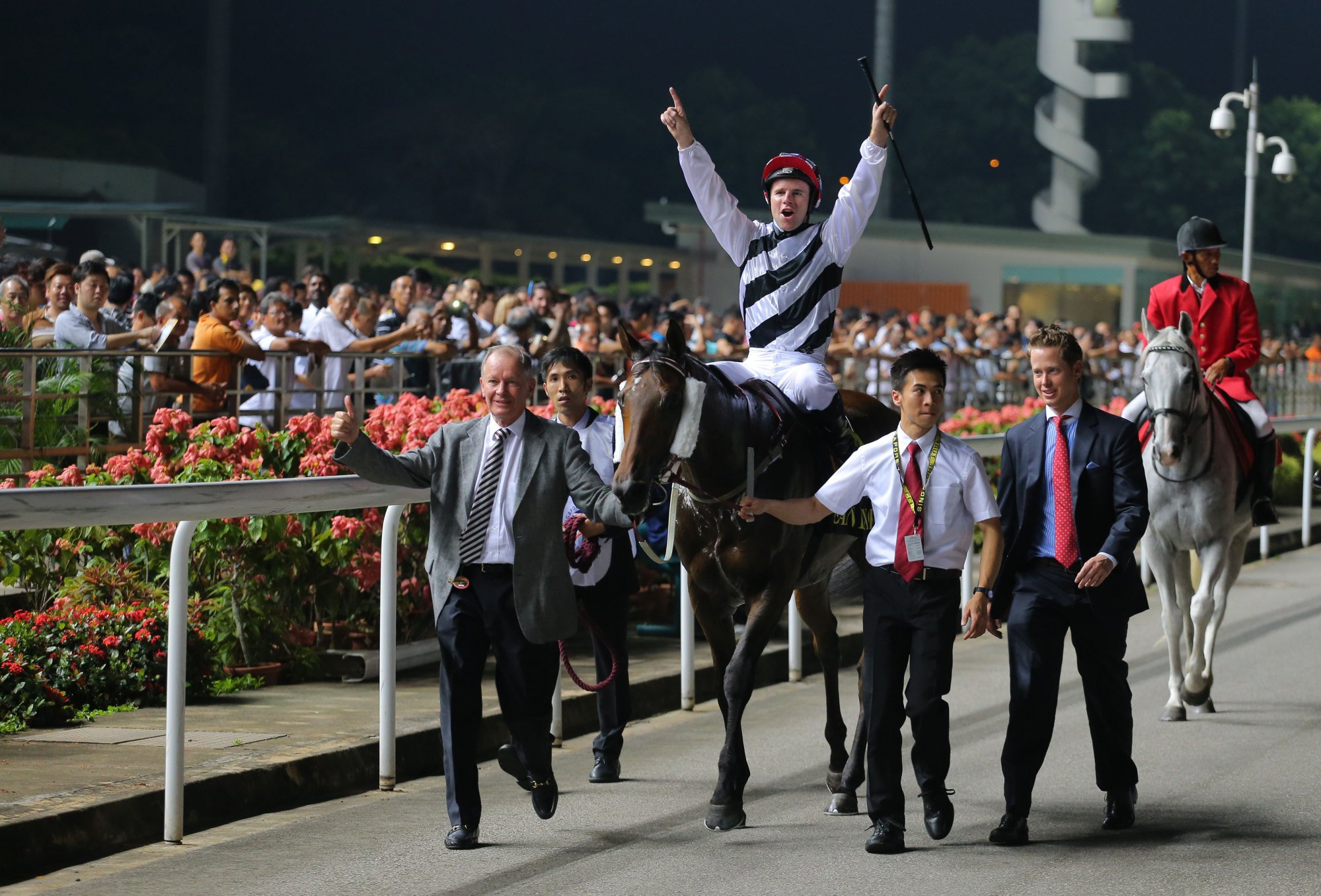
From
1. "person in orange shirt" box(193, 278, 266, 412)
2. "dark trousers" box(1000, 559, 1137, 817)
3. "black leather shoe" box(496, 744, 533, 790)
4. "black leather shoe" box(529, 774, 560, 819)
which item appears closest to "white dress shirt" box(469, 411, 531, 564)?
"black leather shoe" box(496, 744, 533, 790)

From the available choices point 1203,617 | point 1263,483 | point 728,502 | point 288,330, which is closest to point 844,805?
point 728,502

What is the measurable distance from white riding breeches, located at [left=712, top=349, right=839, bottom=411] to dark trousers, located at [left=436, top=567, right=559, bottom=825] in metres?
1.53

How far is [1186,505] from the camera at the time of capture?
9.07m

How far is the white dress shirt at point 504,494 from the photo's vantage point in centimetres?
588

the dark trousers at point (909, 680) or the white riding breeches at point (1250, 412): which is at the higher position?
the white riding breeches at point (1250, 412)

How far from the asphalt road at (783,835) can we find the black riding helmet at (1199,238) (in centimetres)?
261

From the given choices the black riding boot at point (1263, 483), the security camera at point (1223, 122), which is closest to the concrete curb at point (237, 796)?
the black riding boot at point (1263, 483)

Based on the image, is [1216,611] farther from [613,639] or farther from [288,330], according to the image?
[288,330]

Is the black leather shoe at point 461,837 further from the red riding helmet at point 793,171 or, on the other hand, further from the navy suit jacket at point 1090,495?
the red riding helmet at point 793,171

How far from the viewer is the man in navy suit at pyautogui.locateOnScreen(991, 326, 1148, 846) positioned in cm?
604

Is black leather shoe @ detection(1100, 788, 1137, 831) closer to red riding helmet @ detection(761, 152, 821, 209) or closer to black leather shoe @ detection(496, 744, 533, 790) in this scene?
black leather shoe @ detection(496, 744, 533, 790)

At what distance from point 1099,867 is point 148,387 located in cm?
767

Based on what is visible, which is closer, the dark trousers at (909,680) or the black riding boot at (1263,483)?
the dark trousers at (909,680)

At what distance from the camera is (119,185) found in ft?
136
